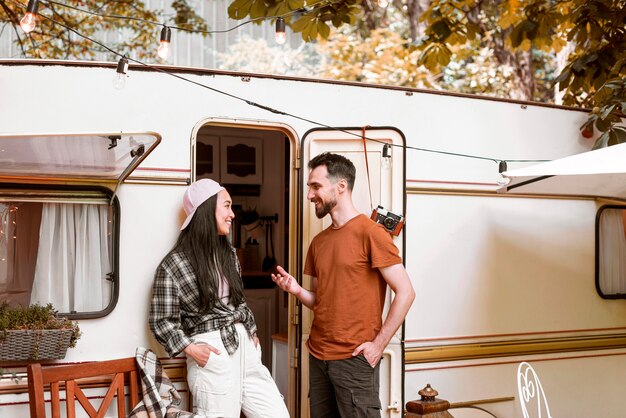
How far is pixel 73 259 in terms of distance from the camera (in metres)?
5.27

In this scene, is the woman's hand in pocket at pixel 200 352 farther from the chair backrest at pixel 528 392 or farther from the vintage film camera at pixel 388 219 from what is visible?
the chair backrest at pixel 528 392

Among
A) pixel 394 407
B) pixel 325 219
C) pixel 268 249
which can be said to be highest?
pixel 325 219

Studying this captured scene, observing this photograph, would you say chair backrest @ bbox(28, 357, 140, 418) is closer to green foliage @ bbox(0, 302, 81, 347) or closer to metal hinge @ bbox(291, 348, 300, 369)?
green foliage @ bbox(0, 302, 81, 347)

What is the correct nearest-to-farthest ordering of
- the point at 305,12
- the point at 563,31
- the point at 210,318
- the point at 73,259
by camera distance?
the point at 210,318 → the point at 73,259 → the point at 305,12 → the point at 563,31

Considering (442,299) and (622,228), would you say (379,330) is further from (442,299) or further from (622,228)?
(622,228)

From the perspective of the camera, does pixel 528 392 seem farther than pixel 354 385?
No

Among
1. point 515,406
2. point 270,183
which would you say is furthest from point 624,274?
point 270,183

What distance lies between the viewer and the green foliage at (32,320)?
4.87m

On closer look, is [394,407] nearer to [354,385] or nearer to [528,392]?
[354,385]

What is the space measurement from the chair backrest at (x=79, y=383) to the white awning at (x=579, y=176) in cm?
276

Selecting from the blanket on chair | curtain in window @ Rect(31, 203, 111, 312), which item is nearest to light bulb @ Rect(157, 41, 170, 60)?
curtain in window @ Rect(31, 203, 111, 312)

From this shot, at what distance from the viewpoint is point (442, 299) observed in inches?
250

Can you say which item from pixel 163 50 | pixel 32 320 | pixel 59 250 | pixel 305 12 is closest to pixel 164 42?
pixel 163 50

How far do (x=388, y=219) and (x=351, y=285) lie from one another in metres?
0.71
